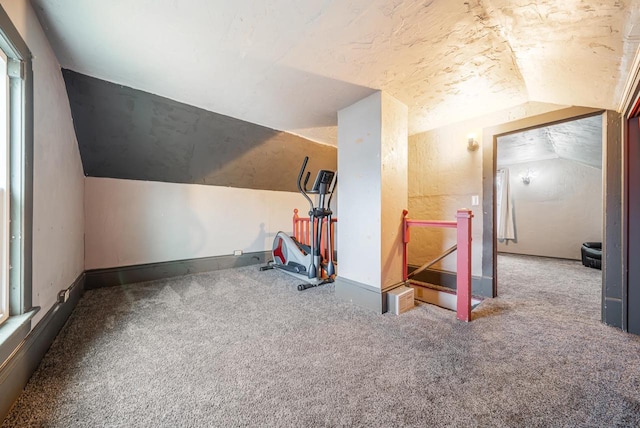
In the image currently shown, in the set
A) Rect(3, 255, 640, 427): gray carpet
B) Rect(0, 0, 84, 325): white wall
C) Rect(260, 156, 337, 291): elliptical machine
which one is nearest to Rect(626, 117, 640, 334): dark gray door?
Rect(3, 255, 640, 427): gray carpet

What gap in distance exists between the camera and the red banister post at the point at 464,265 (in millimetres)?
1948

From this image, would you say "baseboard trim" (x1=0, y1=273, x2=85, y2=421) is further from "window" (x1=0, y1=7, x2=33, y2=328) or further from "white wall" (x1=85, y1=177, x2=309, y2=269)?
"white wall" (x1=85, y1=177, x2=309, y2=269)

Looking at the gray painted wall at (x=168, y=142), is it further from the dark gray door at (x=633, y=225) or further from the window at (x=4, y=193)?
the dark gray door at (x=633, y=225)

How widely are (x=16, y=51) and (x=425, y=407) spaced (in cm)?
267

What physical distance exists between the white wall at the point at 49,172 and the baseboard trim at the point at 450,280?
372cm

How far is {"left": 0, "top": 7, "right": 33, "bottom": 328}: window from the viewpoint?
1162 mm

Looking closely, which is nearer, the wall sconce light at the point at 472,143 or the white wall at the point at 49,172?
the white wall at the point at 49,172

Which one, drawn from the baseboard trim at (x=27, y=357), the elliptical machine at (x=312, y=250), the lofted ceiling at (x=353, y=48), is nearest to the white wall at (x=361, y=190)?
the lofted ceiling at (x=353, y=48)

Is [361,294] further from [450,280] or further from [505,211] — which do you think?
[505,211]

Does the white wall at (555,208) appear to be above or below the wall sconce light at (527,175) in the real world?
below

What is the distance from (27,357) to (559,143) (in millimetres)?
6718

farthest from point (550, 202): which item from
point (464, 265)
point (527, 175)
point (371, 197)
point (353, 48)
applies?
point (353, 48)

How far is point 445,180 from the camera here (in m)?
3.10

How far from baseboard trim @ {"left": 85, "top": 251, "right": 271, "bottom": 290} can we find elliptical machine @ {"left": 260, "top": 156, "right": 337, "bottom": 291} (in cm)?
53
